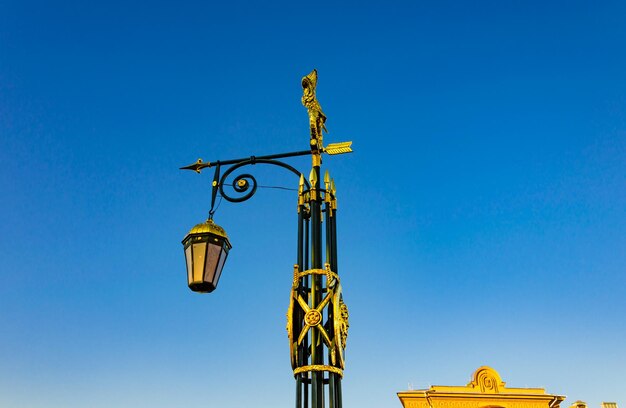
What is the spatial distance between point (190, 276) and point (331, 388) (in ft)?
5.19

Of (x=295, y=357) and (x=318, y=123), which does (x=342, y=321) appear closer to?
(x=295, y=357)

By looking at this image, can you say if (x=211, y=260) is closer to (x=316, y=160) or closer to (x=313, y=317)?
(x=313, y=317)

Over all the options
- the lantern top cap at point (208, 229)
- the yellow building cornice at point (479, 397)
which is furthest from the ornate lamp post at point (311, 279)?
the yellow building cornice at point (479, 397)

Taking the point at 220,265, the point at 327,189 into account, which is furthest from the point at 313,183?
the point at 220,265

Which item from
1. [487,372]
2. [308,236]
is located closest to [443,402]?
[487,372]

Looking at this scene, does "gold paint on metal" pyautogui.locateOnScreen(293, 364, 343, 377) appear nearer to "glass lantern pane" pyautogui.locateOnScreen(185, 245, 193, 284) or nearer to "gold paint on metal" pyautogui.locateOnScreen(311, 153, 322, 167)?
"glass lantern pane" pyautogui.locateOnScreen(185, 245, 193, 284)

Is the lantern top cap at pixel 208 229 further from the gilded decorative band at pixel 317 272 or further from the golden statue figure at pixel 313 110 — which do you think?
the golden statue figure at pixel 313 110

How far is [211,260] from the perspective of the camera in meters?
4.89

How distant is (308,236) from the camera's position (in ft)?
18.2

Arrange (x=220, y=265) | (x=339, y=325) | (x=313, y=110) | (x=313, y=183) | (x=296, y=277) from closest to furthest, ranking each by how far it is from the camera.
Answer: (x=339, y=325)
(x=220, y=265)
(x=296, y=277)
(x=313, y=183)
(x=313, y=110)

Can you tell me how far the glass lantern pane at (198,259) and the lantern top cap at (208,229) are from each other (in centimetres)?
13

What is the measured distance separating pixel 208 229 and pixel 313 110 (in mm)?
1859

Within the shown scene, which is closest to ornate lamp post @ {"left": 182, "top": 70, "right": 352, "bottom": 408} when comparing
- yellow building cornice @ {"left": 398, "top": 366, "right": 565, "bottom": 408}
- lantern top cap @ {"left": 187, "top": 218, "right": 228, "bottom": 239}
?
lantern top cap @ {"left": 187, "top": 218, "right": 228, "bottom": 239}

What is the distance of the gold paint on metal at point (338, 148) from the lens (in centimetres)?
574
